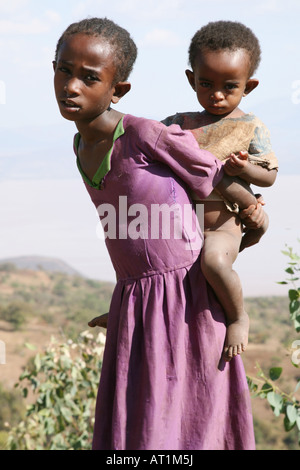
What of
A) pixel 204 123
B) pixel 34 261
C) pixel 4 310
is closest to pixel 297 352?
Answer: pixel 204 123

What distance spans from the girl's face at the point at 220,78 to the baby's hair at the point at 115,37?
0.81ft

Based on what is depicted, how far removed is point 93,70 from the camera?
2.38 metres

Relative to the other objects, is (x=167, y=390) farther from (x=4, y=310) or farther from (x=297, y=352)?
(x=4, y=310)

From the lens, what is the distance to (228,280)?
2.45 metres

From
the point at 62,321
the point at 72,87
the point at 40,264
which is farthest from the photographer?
the point at 40,264

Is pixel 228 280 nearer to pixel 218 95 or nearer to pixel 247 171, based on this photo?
pixel 247 171

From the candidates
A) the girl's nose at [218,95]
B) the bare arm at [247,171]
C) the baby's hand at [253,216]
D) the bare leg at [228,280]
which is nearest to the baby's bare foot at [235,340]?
the bare leg at [228,280]

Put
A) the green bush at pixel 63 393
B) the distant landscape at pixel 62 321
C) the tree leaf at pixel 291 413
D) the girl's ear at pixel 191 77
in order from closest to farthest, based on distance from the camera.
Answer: the girl's ear at pixel 191 77, the tree leaf at pixel 291 413, the green bush at pixel 63 393, the distant landscape at pixel 62 321

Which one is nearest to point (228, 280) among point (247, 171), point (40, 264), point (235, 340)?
point (235, 340)

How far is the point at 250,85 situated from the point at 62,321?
18.5m

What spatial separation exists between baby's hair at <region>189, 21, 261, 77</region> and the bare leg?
23.1 inches

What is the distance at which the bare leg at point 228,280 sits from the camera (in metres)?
2.45

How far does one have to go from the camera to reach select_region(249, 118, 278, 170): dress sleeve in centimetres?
258

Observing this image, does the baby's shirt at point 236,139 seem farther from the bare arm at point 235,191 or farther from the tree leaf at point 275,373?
the tree leaf at point 275,373
